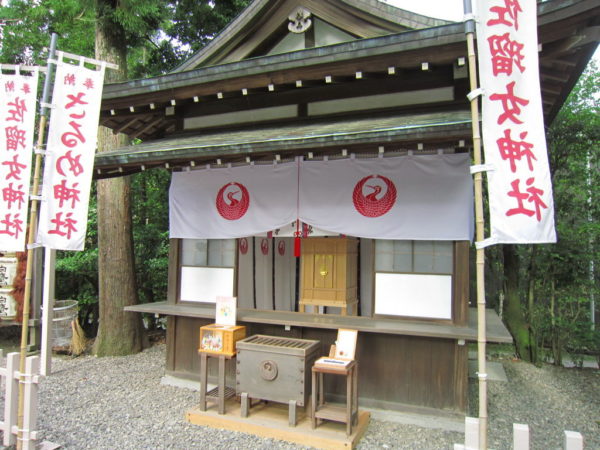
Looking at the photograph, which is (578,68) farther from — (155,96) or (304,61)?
(155,96)

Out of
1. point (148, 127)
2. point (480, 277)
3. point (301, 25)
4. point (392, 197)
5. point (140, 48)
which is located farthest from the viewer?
point (140, 48)

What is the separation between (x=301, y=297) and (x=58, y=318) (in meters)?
4.67

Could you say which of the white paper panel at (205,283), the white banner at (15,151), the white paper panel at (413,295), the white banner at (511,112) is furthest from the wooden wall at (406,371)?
the white banner at (15,151)

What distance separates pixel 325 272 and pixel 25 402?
380 centimetres

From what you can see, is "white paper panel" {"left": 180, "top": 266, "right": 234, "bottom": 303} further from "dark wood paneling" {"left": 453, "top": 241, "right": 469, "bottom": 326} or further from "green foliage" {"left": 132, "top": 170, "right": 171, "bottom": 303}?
"green foliage" {"left": 132, "top": 170, "right": 171, "bottom": 303}

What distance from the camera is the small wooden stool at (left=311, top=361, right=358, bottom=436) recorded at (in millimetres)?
3764

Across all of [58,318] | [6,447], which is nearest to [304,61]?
[6,447]

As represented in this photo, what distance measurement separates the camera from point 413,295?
454cm

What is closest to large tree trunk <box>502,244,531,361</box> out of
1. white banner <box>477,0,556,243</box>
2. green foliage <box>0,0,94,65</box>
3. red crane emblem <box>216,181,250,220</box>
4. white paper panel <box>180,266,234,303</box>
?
red crane emblem <box>216,181,250,220</box>

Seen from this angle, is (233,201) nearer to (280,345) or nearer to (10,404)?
(280,345)

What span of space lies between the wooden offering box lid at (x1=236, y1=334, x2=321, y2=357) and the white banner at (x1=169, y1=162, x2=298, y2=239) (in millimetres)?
1380

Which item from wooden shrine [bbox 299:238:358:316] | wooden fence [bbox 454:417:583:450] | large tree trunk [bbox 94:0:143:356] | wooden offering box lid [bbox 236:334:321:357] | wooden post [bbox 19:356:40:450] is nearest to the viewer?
wooden fence [bbox 454:417:583:450]

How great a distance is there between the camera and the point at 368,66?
14.1ft

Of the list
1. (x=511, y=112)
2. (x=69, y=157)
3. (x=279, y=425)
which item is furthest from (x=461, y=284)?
(x=69, y=157)
